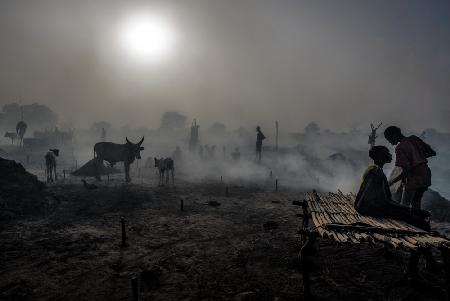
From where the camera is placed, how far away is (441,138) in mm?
105250

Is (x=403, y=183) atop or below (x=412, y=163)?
below

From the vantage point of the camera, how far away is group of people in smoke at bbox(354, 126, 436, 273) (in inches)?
221

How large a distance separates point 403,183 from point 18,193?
1680 centimetres

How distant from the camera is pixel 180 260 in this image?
25.2 feet

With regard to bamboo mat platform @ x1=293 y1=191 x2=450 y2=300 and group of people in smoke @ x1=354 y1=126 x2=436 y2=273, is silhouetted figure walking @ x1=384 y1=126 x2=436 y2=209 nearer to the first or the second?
group of people in smoke @ x1=354 y1=126 x2=436 y2=273

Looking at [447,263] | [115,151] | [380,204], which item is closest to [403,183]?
[380,204]

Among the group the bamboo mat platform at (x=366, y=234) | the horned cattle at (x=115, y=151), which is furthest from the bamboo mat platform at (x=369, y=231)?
the horned cattle at (x=115, y=151)

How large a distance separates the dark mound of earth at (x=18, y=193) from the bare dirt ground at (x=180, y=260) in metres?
0.73

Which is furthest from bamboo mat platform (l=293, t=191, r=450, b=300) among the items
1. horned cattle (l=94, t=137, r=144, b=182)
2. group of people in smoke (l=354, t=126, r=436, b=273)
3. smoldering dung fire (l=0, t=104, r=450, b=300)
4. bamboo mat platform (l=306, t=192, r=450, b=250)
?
horned cattle (l=94, t=137, r=144, b=182)

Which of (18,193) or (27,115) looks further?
(27,115)

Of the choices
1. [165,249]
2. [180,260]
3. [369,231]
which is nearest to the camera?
[369,231]

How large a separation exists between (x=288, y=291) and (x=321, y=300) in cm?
72

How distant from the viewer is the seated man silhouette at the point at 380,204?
5.54 meters

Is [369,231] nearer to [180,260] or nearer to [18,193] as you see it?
[180,260]
